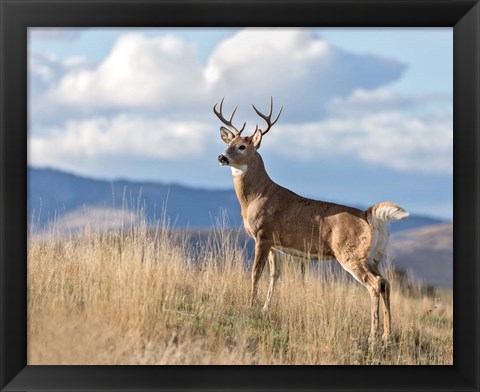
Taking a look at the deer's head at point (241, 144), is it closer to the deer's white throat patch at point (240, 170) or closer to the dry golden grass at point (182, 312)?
the deer's white throat patch at point (240, 170)

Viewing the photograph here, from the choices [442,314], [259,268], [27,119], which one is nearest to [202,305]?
[259,268]

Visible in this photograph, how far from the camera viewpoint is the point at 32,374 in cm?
616

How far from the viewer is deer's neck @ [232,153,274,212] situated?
9.89 m

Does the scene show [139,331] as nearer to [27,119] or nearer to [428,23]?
[27,119]

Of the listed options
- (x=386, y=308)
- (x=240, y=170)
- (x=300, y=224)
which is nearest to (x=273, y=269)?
(x=300, y=224)

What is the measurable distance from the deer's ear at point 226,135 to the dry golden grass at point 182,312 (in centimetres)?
121

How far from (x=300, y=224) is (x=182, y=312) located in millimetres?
2069

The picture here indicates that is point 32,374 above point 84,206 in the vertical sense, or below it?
below

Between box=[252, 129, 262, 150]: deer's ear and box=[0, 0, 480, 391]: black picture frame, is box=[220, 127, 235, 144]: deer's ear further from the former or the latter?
box=[0, 0, 480, 391]: black picture frame

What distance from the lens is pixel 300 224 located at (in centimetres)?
951

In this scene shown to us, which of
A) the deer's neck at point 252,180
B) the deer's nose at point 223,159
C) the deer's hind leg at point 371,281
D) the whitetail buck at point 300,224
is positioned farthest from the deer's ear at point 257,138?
the deer's hind leg at point 371,281

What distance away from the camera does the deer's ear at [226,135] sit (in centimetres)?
985

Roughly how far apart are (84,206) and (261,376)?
17.5ft

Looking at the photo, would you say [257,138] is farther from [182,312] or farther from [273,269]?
[182,312]
